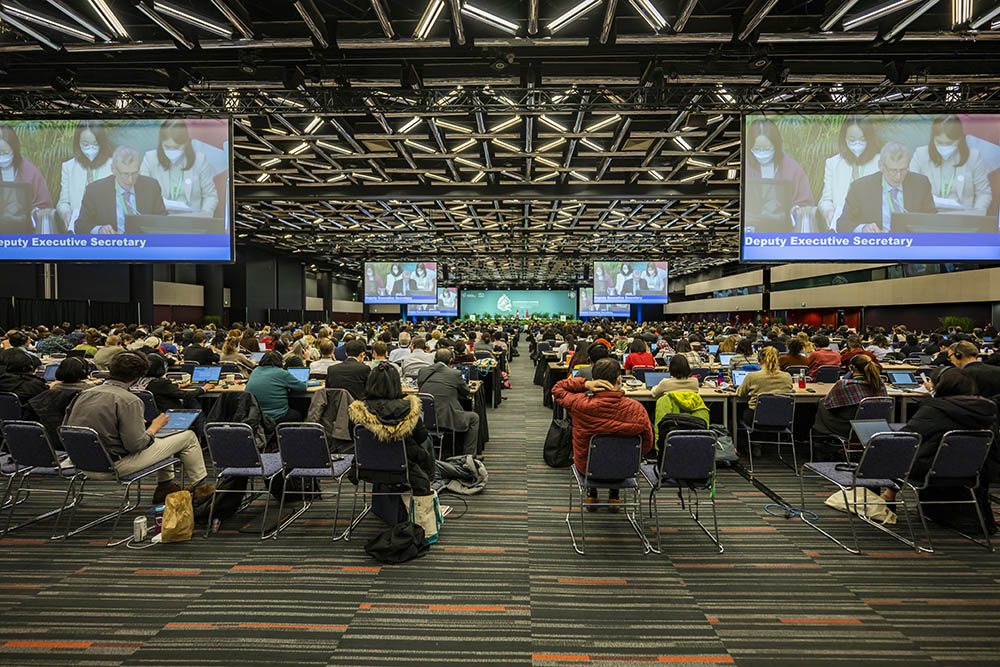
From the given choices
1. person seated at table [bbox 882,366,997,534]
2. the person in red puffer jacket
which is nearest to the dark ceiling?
person seated at table [bbox 882,366,997,534]

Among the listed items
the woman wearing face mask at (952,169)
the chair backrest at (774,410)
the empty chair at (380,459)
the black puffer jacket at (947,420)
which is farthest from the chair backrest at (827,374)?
the empty chair at (380,459)

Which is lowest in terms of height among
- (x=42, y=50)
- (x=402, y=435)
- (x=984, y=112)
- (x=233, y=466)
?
(x=233, y=466)

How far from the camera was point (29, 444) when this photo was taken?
13.9 feet

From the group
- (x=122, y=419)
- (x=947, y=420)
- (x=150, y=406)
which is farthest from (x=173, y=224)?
(x=947, y=420)

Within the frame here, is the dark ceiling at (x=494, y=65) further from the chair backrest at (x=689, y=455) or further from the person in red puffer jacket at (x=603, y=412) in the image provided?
the chair backrest at (x=689, y=455)

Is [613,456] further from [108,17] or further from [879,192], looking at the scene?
[108,17]

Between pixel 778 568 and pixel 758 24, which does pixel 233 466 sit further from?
pixel 758 24

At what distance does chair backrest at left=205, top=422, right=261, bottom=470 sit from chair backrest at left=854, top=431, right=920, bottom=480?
4.76 meters

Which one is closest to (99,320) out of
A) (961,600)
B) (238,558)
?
(238,558)

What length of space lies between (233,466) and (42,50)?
20.5ft

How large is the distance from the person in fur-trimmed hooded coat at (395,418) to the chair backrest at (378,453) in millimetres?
55

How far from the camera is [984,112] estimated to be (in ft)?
18.4

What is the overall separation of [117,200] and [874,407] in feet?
28.6

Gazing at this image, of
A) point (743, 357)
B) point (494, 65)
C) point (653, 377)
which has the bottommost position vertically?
point (653, 377)
